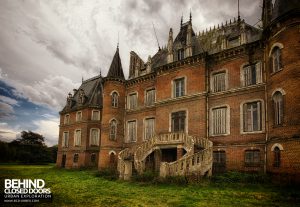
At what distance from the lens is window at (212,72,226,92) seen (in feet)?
69.1

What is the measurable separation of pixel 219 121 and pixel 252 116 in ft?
8.87

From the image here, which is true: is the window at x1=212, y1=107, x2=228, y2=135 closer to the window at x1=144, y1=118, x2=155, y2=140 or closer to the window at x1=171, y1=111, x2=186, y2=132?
the window at x1=171, y1=111, x2=186, y2=132

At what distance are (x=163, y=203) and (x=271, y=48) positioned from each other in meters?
12.9

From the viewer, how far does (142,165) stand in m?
20.4

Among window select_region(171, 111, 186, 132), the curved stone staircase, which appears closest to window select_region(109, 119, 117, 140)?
the curved stone staircase

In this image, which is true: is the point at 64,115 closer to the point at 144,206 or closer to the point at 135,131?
the point at 135,131

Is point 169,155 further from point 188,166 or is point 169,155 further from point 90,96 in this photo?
point 90,96

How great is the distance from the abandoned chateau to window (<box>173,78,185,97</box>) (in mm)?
96

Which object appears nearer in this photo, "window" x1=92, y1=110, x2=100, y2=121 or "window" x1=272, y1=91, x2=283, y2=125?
"window" x1=272, y1=91, x2=283, y2=125

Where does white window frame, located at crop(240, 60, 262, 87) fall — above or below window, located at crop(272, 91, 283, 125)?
above

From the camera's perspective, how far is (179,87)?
23469mm

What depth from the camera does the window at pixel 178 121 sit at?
22469 millimetres

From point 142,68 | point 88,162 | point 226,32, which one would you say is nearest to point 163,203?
point 226,32

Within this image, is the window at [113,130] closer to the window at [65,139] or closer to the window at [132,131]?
the window at [132,131]
